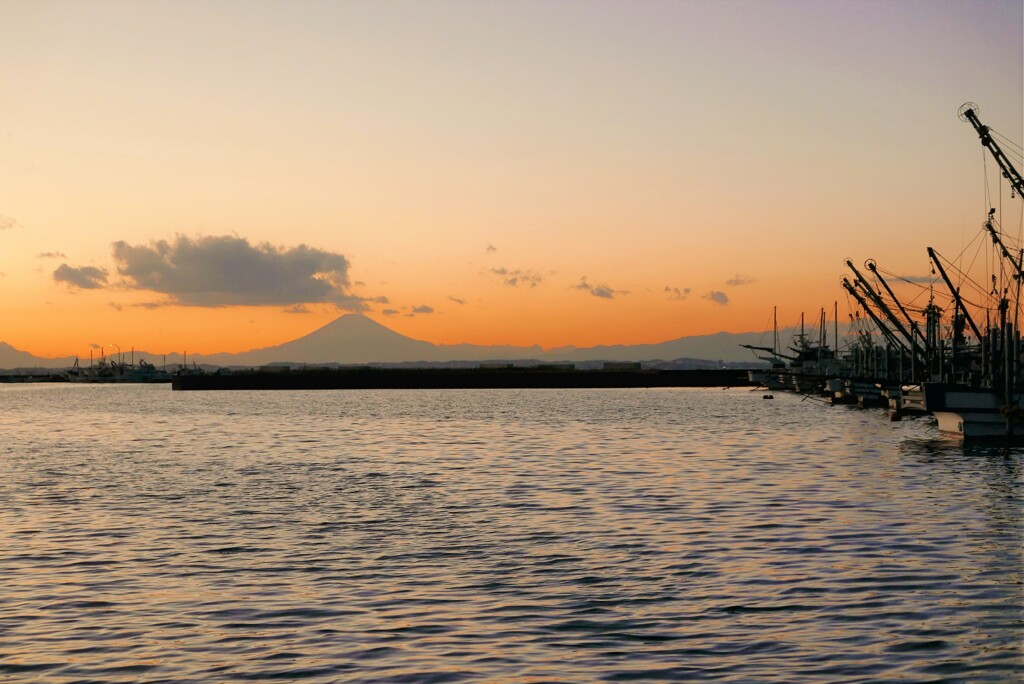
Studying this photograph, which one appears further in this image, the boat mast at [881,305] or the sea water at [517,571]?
the boat mast at [881,305]

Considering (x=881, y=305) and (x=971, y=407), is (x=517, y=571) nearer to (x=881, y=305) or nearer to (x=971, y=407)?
(x=971, y=407)

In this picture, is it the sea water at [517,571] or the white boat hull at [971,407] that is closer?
the sea water at [517,571]

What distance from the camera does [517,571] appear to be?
2508cm

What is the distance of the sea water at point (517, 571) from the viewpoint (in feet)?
56.4

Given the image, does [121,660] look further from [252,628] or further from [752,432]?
[752,432]

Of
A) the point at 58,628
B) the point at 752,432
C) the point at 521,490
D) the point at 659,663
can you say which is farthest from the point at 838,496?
the point at 752,432

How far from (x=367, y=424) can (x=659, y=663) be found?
89710 millimetres

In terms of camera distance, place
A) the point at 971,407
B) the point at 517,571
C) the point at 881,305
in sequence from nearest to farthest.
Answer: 1. the point at 517,571
2. the point at 971,407
3. the point at 881,305

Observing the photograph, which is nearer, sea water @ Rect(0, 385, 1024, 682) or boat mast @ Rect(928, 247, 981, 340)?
sea water @ Rect(0, 385, 1024, 682)

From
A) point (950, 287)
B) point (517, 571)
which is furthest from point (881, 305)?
point (517, 571)

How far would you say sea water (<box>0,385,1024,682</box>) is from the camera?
17.2 m

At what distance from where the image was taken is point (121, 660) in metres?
17.3

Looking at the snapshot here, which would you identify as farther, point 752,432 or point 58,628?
point 752,432

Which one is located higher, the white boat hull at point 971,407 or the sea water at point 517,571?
the white boat hull at point 971,407
